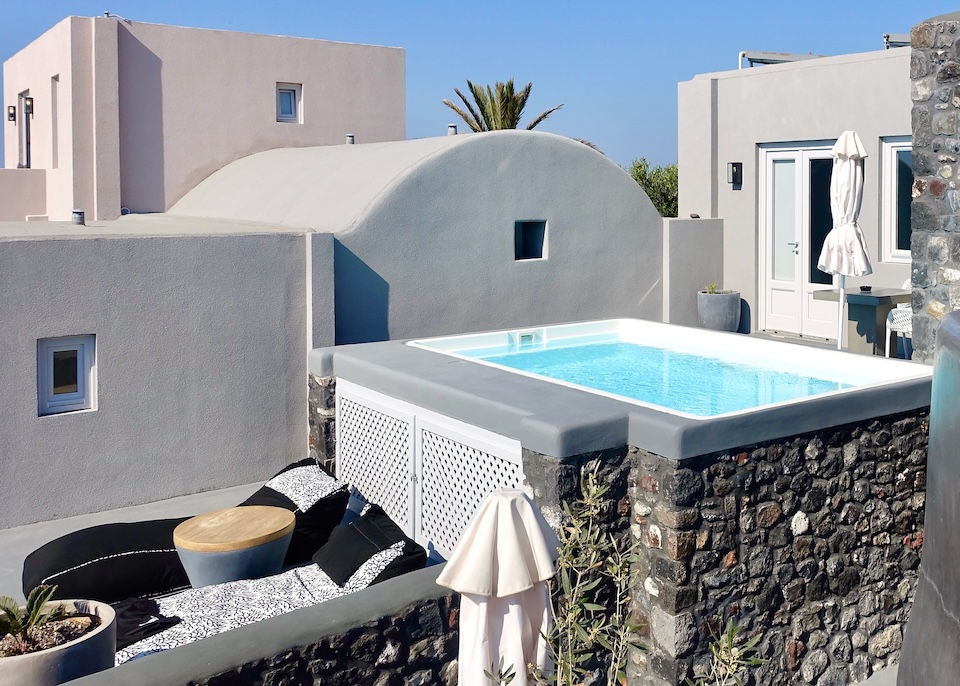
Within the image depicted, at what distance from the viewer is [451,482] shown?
25.3 ft

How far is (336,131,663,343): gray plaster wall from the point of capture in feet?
37.4

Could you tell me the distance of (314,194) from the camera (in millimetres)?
12523

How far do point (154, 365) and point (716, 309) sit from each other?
352 inches

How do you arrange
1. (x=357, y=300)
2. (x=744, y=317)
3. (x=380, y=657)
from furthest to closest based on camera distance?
(x=744, y=317), (x=357, y=300), (x=380, y=657)

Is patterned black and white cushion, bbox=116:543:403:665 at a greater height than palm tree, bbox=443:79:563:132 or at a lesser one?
lesser

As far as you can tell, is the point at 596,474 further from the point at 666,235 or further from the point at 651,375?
the point at 666,235

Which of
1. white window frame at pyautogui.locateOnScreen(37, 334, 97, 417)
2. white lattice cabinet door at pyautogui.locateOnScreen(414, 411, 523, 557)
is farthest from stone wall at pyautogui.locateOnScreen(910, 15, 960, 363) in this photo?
white window frame at pyautogui.locateOnScreen(37, 334, 97, 417)

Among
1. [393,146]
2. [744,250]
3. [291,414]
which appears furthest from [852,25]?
[291,414]

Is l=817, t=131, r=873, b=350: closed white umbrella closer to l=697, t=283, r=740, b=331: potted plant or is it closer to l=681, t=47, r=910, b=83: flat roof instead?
l=681, t=47, r=910, b=83: flat roof

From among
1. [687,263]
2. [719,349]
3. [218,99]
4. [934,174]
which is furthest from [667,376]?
[218,99]

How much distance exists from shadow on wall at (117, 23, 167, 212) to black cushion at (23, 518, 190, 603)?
29.2 ft

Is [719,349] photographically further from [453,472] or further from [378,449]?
[453,472]

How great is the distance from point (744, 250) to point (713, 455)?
1057 cm

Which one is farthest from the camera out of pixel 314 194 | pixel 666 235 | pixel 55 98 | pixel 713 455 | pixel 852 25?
pixel 852 25
